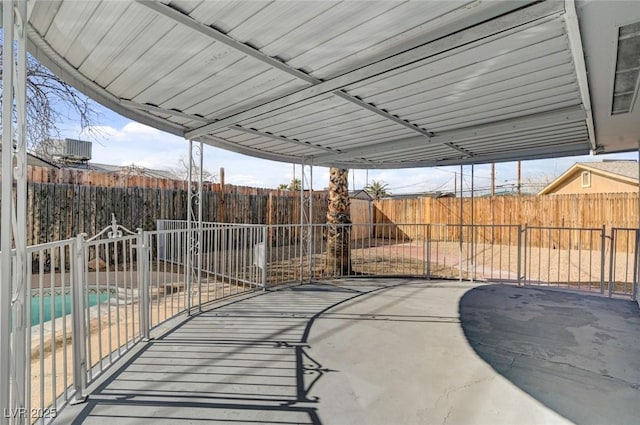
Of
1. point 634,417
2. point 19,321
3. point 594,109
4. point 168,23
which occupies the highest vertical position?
point 168,23

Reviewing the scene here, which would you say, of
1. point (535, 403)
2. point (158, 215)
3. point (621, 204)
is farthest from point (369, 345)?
point (621, 204)

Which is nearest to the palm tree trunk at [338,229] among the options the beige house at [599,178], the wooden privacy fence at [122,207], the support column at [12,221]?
the wooden privacy fence at [122,207]

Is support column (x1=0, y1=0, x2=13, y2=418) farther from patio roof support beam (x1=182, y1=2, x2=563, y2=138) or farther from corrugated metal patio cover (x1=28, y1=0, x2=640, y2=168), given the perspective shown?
patio roof support beam (x1=182, y1=2, x2=563, y2=138)

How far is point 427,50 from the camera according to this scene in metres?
2.13

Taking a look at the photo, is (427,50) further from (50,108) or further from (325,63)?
(50,108)

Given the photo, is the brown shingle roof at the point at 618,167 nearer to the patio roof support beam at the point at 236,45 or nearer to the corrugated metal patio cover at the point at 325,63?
the corrugated metal patio cover at the point at 325,63

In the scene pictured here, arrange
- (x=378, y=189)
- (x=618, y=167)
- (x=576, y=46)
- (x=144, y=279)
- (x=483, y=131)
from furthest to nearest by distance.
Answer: (x=378, y=189)
(x=618, y=167)
(x=483, y=131)
(x=144, y=279)
(x=576, y=46)

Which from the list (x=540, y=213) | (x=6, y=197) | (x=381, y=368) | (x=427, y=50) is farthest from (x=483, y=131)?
(x=540, y=213)

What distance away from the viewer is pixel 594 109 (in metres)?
3.09

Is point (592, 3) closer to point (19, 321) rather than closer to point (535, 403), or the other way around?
point (535, 403)

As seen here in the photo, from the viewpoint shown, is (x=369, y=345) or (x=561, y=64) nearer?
(x=561, y=64)

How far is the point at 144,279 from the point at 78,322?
948 millimetres

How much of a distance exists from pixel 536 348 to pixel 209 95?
376 centimetres

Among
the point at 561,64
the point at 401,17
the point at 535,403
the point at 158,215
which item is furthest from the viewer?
the point at 158,215
